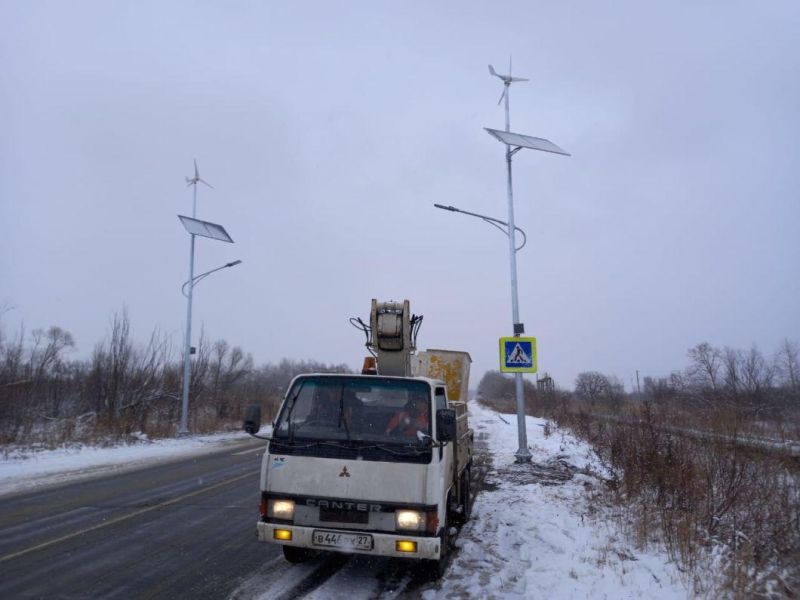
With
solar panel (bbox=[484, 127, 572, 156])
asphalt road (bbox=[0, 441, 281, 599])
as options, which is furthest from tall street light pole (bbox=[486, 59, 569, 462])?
asphalt road (bbox=[0, 441, 281, 599])

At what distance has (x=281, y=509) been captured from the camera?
543cm

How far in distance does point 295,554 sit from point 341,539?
135cm

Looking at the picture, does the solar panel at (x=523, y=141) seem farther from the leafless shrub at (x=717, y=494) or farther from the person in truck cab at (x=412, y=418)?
the person in truck cab at (x=412, y=418)

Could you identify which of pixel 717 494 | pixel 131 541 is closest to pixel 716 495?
pixel 717 494

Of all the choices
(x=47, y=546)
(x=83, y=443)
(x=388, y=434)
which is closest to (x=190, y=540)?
(x=47, y=546)

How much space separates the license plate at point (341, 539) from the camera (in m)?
5.14

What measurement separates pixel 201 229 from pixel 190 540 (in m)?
20.9

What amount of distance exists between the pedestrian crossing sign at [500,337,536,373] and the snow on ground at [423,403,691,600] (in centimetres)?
412

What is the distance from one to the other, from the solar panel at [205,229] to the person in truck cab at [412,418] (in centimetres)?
2236

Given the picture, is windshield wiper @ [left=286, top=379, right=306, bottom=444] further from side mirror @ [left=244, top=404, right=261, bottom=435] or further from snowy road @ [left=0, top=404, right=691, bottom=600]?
snowy road @ [left=0, top=404, right=691, bottom=600]

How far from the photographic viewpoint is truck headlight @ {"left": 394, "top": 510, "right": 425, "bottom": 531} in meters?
5.14

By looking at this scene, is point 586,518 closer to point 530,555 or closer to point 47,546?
point 530,555

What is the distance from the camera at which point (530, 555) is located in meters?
6.57

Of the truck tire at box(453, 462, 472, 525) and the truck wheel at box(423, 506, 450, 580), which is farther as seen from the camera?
the truck tire at box(453, 462, 472, 525)
